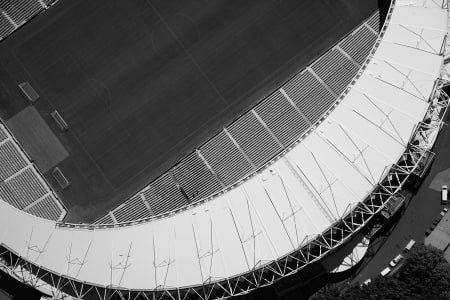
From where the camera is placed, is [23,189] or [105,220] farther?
[23,189]

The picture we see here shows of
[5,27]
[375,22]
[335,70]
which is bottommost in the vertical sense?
[335,70]

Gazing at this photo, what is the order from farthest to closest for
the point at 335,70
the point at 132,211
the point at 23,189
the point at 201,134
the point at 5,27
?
the point at 5,27
the point at 201,134
the point at 335,70
the point at 23,189
the point at 132,211

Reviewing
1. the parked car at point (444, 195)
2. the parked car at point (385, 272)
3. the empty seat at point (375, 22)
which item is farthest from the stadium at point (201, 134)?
the parked car at point (385, 272)

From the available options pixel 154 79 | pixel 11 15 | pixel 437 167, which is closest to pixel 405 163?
pixel 437 167

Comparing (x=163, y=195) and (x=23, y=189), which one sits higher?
(x=23, y=189)

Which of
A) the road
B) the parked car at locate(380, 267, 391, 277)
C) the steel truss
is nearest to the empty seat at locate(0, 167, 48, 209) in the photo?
the steel truss

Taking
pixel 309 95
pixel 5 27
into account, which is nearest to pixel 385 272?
pixel 309 95

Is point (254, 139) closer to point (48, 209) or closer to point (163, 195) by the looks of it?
point (163, 195)
